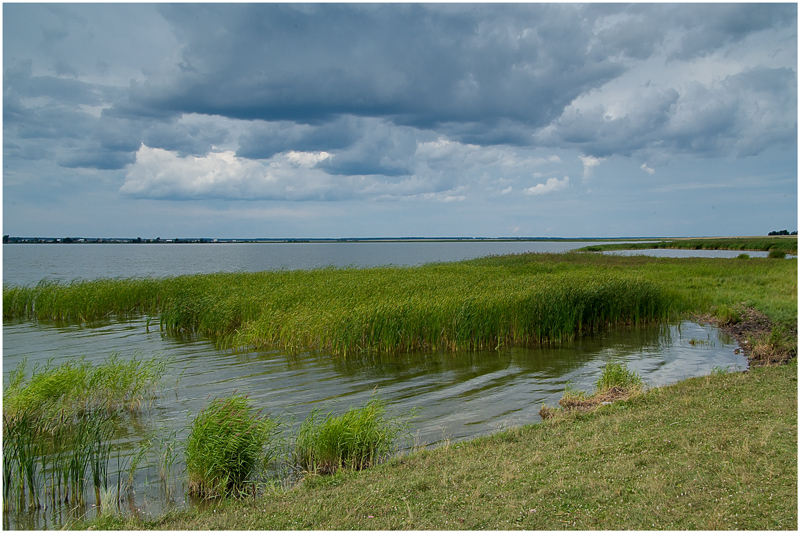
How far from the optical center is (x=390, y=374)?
14.2 m

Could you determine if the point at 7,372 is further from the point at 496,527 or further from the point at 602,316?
the point at 602,316

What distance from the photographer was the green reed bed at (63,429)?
703cm

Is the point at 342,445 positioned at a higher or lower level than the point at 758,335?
higher

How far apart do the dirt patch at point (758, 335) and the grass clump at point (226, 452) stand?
13.7m

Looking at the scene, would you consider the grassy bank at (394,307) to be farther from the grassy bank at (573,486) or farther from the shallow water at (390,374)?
the grassy bank at (573,486)

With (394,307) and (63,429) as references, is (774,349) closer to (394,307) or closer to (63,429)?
(394,307)

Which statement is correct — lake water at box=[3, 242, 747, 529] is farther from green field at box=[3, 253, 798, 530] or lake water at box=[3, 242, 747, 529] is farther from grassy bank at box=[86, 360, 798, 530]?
grassy bank at box=[86, 360, 798, 530]

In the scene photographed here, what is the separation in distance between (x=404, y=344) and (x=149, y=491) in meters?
10.5

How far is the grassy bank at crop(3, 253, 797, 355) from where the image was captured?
17172mm

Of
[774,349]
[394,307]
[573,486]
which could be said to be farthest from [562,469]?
[774,349]

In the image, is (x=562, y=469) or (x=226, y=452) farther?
(x=226, y=452)

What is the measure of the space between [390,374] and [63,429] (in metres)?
7.72

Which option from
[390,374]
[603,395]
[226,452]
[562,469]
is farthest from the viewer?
[390,374]

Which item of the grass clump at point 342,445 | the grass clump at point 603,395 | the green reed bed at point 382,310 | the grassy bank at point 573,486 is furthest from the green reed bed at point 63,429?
the grass clump at point 603,395
